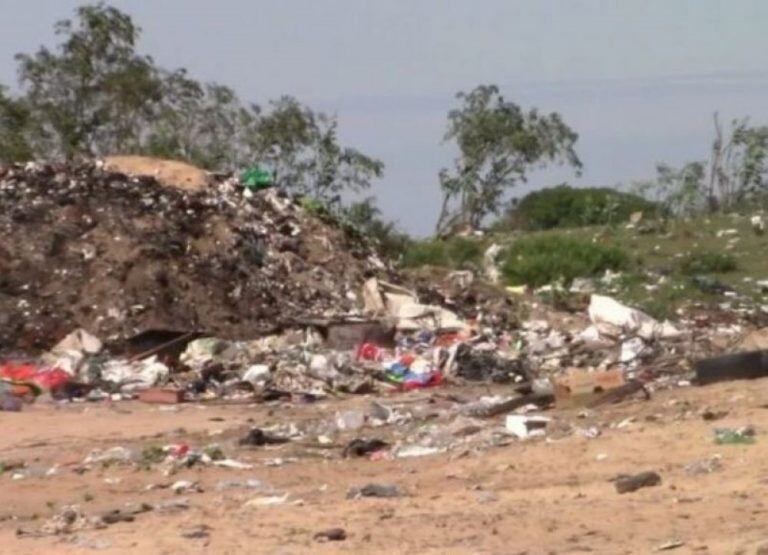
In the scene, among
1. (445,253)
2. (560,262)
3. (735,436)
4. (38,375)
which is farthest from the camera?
(445,253)

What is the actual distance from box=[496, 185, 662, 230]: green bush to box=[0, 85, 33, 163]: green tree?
37.3 ft

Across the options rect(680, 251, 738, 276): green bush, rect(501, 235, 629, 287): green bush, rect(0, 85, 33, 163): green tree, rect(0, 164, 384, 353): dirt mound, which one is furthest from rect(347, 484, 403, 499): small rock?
rect(0, 85, 33, 163): green tree

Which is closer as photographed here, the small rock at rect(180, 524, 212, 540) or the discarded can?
the small rock at rect(180, 524, 212, 540)

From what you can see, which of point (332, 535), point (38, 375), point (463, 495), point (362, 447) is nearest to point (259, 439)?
point (362, 447)

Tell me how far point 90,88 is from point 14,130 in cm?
155

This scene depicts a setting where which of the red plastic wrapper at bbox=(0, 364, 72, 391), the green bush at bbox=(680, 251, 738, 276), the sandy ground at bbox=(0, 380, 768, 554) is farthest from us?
the green bush at bbox=(680, 251, 738, 276)

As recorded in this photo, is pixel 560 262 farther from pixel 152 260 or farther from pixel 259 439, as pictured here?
pixel 259 439

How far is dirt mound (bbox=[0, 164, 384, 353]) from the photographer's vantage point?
18922 millimetres

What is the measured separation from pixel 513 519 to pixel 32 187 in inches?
534

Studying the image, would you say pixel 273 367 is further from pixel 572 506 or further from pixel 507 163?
pixel 507 163

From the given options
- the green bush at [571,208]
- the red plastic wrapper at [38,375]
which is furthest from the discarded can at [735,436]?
the green bush at [571,208]

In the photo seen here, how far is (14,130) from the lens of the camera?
28797mm

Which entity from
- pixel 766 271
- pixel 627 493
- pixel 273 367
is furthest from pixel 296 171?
pixel 627 493

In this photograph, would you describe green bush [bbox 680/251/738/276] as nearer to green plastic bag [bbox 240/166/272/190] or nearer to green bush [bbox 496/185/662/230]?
green plastic bag [bbox 240/166/272/190]
